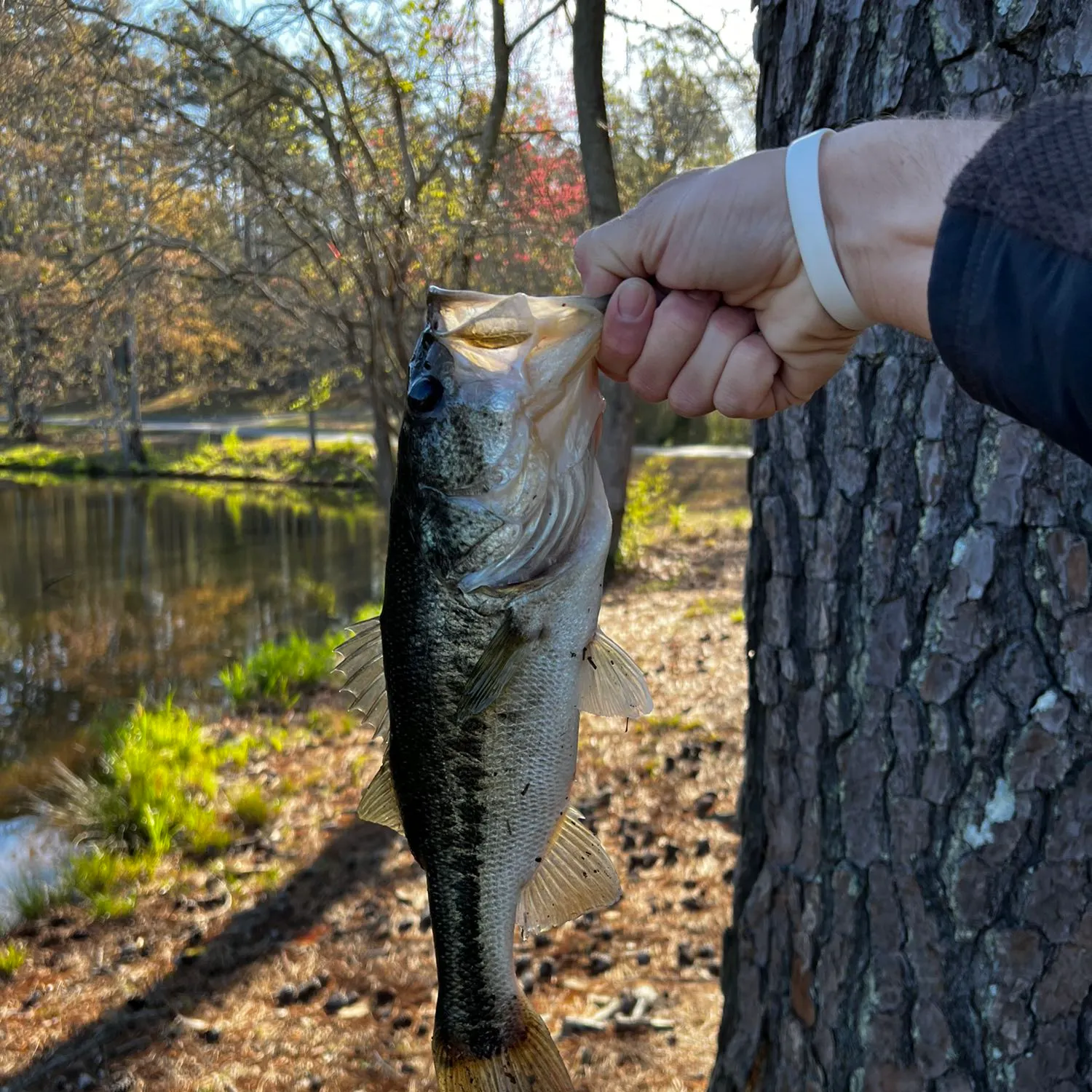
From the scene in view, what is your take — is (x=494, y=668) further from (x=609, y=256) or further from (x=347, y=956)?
(x=347, y=956)

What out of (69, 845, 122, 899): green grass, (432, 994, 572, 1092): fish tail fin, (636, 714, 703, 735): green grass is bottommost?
(69, 845, 122, 899): green grass

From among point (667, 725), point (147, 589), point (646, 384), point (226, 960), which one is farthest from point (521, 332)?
point (147, 589)

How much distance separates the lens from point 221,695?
9453 millimetres

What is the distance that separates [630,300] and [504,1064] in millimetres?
1448

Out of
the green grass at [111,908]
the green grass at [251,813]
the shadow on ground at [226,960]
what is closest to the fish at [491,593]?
the shadow on ground at [226,960]

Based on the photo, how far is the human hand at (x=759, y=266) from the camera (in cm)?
145

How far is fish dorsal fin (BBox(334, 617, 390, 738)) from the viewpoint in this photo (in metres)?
1.85

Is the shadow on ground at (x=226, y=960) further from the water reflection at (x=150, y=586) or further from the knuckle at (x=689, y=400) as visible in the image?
the water reflection at (x=150, y=586)

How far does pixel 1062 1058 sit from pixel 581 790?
3.72 meters

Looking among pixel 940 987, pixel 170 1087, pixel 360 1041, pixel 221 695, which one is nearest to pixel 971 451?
pixel 940 987

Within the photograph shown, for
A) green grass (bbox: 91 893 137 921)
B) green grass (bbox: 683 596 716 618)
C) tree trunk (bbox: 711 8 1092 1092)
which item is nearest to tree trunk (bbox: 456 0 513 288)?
green grass (bbox: 683 596 716 618)

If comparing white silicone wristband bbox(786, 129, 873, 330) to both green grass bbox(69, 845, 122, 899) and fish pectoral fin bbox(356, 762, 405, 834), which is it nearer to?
fish pectoral fin bbox(356, 762, 405, 834)

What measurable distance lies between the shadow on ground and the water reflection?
4.21 meters

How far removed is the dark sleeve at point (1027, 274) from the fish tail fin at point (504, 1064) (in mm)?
1383
